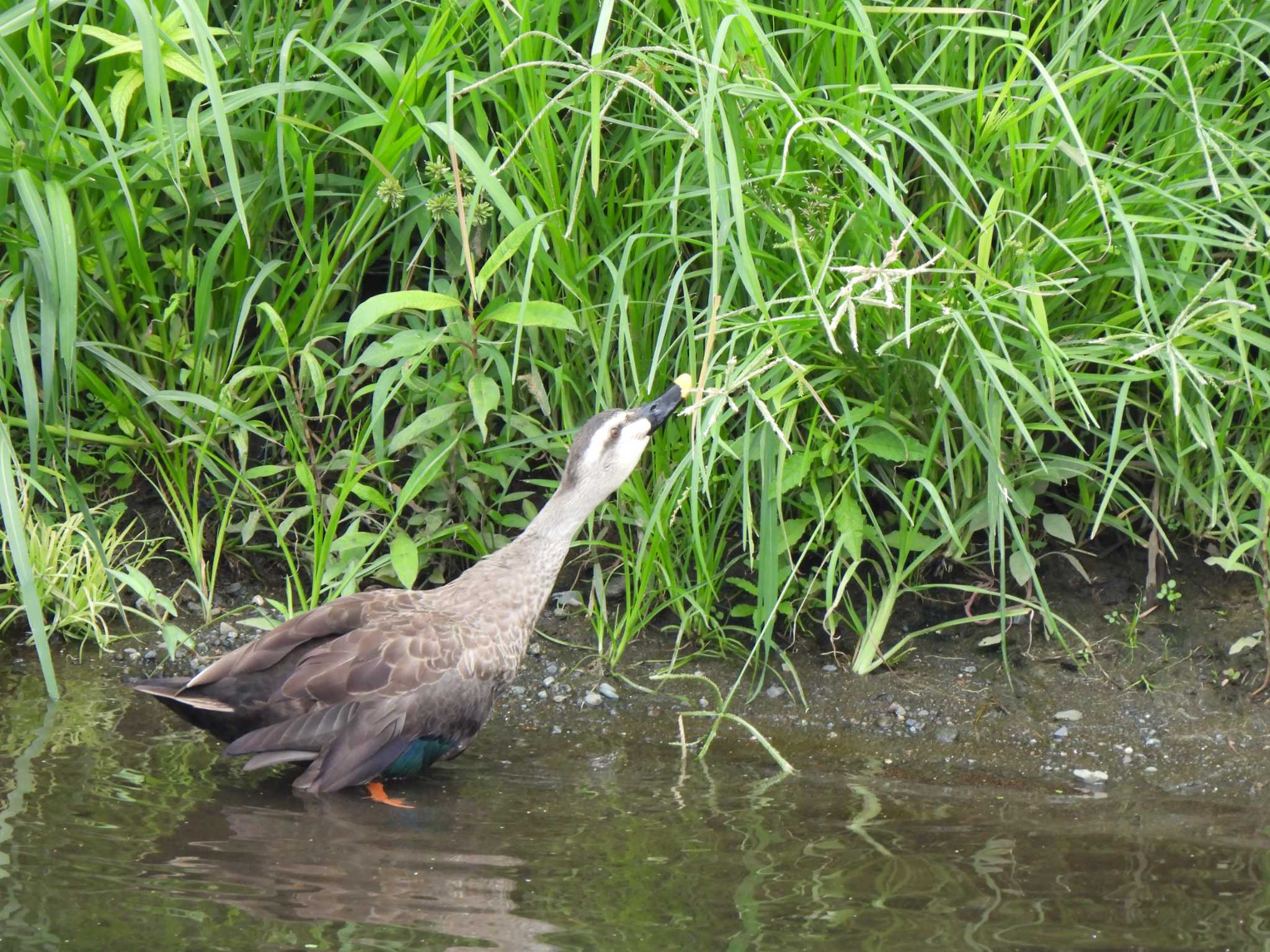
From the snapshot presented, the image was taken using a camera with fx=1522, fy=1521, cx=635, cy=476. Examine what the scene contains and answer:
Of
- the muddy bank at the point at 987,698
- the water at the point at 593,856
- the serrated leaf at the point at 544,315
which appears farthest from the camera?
the serrated leaf at the point at 544,315

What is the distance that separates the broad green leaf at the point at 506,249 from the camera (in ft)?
14.0

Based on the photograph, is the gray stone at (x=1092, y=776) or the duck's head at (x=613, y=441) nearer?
the gray stone at (x=1092, y=776)

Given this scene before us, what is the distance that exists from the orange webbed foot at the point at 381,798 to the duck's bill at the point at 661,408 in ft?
3.95

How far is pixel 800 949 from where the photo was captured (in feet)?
9.68

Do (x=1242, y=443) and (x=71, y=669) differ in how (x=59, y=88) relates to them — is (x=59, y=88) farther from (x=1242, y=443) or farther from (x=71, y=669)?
(x=1242, y=443)

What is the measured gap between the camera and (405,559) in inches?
181

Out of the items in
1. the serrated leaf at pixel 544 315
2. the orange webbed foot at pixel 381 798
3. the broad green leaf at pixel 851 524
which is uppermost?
the serrated leaf at pixel 544 315

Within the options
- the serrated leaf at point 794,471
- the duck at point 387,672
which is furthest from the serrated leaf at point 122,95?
the serrated leaf at point 794,471

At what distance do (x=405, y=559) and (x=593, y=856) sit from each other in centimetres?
145

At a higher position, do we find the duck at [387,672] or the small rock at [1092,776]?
the duck at [387,672]

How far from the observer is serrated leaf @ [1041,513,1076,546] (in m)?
4.50

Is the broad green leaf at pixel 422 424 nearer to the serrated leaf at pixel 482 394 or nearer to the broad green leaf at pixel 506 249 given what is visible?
the serrated leaf at pixel 482 394

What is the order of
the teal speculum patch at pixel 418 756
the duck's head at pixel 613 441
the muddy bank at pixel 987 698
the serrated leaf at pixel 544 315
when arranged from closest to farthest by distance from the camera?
the teal speculum patch at pixel 418 756, the muddy bank at pixel 987 698, the duck's head at pixel 613 441, the serrated leaf at pixel 544 315

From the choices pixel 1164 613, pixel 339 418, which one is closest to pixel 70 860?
pixel 339 418
